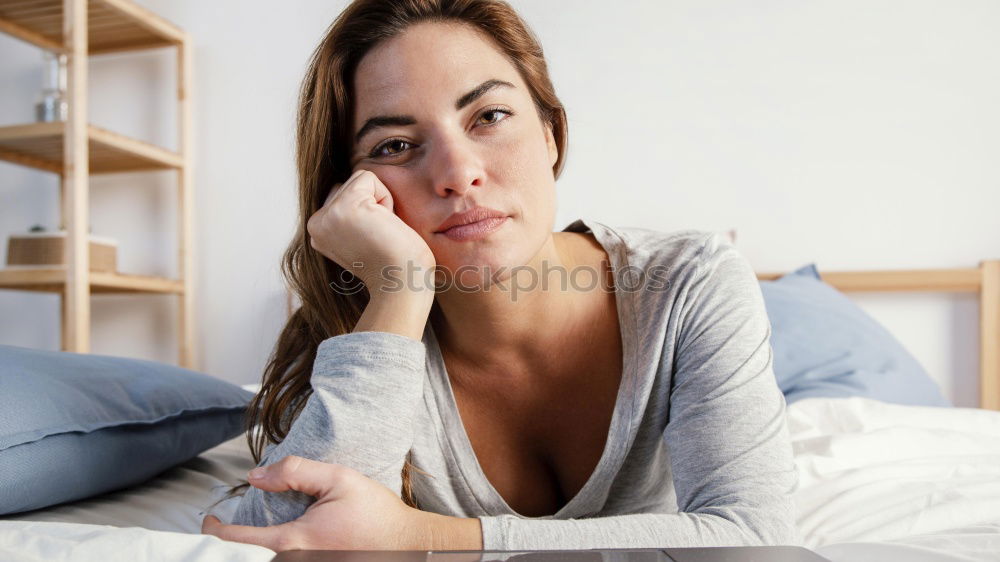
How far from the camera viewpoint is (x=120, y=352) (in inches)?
101

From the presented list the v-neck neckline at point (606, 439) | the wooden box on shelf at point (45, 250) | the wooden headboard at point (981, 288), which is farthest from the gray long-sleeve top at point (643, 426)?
the wooden box on shelf at point (45, 250)

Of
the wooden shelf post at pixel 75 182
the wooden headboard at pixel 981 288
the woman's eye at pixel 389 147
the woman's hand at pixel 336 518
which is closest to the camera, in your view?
the woman's hand at pixel 336 518

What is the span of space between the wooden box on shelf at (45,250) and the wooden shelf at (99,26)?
2.22 feet

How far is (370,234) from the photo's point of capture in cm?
82

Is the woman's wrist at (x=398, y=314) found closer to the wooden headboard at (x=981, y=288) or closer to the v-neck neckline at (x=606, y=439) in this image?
the v-neck neckline at (x=606, y=439)

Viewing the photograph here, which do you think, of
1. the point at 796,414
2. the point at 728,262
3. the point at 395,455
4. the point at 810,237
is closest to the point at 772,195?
the point at 810,237

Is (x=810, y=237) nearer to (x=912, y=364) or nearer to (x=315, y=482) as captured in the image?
(x=912, y=364)

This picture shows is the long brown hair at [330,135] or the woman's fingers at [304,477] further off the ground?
the long brown hair at [330,135]

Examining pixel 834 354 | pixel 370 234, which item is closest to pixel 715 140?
pixel 834 354

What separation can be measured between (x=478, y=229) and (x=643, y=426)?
0.30m

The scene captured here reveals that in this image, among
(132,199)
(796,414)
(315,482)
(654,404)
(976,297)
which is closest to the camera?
(315,482)

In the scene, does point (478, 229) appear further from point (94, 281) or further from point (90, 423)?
point (94, 281)

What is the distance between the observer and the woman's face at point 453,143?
813 mm

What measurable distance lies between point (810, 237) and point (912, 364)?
18.9 inches
